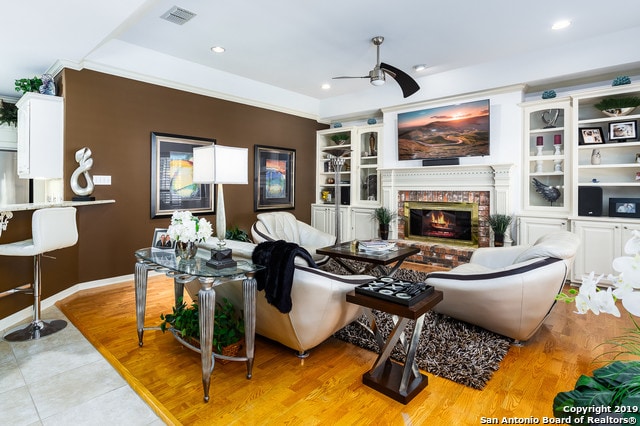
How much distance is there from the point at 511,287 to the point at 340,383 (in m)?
1.35

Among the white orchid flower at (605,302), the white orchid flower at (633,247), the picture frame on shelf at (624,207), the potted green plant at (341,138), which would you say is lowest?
the white orchid flower at (605,302)

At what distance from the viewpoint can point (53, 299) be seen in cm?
359

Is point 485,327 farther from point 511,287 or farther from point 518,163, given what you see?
point 518,163

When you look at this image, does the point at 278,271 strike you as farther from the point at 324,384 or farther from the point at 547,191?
the point at 547,191

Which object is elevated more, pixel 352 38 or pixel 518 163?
pixel 352 38

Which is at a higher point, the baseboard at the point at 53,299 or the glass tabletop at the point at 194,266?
the glass tabletop at the point at 194,266

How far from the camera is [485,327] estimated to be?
273 centimetres

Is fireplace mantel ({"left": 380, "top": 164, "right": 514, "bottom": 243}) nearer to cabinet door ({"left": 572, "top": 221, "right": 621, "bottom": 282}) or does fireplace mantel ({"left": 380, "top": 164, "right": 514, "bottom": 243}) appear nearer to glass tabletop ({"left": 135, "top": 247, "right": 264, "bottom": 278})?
cabinet door ({"left": 572, "top": 221, "right": 621, "bottom": 282})

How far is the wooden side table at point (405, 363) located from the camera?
1913mm

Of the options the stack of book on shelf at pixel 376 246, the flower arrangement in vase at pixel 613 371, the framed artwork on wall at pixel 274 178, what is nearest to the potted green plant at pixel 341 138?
the framed artwork on wall at pixel 274 178

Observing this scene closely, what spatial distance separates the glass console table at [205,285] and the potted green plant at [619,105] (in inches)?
181

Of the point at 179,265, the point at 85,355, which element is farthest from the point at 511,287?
the point at 85,355

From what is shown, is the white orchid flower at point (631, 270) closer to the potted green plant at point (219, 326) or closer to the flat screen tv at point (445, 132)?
the potted green plant at point (219, 326)

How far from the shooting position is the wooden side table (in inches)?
75.3
